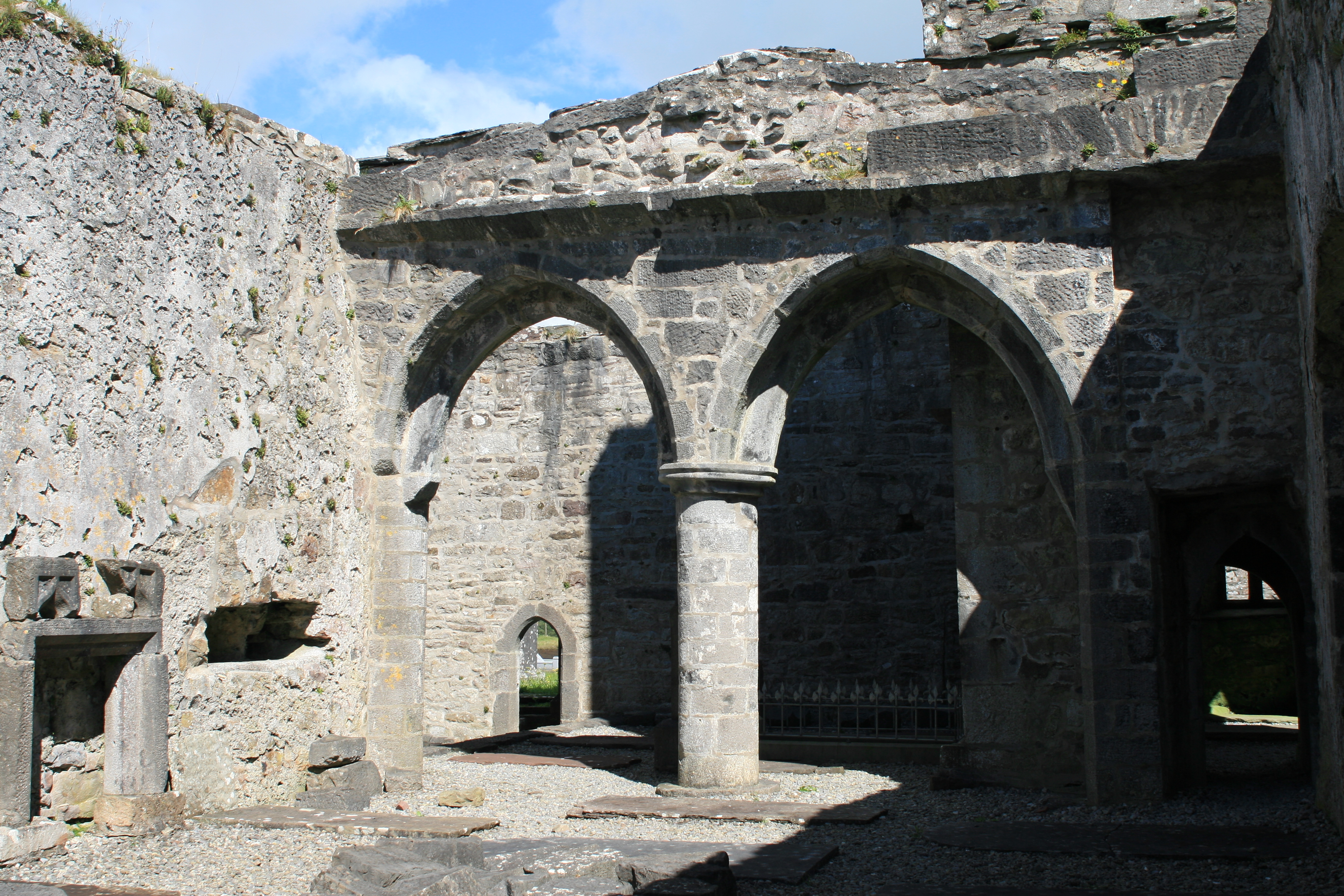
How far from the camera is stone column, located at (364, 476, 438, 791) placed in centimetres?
718

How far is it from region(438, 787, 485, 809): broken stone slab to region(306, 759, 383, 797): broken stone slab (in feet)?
1.28

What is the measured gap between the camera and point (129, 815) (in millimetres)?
5289

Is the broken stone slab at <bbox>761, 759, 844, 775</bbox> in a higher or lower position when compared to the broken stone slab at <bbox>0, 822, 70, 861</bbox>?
lower

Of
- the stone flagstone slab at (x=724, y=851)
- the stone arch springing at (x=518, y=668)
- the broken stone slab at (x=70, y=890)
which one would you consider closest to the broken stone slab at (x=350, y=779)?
the stone flagstone slab at (x=724, y=851)

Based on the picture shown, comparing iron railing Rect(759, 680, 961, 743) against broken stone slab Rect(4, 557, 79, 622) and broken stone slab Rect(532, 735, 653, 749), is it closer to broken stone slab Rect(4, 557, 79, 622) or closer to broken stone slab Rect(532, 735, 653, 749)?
broken stone slab Rect(532, 735, 653, 749)

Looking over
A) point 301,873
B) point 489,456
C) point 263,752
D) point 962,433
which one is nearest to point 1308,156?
point 962,433

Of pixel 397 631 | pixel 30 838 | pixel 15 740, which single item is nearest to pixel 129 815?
pixel 30 838

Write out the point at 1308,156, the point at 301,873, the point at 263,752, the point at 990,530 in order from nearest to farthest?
1. the point at 1308,156
2. the point at 301,873
3. the point at 263,752
4. the point at 990,530

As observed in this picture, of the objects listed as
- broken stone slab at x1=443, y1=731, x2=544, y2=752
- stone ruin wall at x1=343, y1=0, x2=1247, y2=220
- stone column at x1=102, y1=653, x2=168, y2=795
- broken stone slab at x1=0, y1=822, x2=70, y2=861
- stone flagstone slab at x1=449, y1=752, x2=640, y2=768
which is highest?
stone ruin wall at x1=343, y1=0, x2=1247, y2=220

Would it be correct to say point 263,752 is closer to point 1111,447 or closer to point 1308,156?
point 1111,447

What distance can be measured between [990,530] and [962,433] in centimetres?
60

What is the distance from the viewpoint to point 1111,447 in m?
6.29

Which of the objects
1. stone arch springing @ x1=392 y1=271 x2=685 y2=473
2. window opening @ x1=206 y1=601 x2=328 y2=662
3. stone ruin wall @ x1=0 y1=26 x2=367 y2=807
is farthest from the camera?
stone arch springing @ x1=392 y1=271 x2=685 y2=473

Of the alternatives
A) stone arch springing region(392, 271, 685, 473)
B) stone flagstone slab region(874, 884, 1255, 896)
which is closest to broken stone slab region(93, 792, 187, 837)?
stone arch springing region(392, 271, 685, 473)
